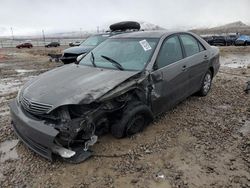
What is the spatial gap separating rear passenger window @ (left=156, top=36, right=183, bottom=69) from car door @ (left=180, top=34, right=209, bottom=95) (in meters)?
0.23

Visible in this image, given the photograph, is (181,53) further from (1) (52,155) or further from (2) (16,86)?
(2) (16,86)

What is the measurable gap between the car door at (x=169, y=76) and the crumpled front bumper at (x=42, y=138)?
1.49 m

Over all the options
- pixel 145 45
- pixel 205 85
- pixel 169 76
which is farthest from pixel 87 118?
pixel 205 85

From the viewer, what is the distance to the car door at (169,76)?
426 centimetres

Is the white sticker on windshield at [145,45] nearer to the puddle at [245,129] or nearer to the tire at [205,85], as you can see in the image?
the tire at [205,85]

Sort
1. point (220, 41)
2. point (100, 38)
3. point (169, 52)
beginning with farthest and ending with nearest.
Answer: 1. point (220, 41)
2. point (100, 38)
3. point (169, 52)

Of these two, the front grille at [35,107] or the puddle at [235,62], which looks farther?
the puddle at [235,62]

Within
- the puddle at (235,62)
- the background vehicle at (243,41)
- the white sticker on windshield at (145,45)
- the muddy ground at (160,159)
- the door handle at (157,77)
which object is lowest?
the background vehicle at (243,41)

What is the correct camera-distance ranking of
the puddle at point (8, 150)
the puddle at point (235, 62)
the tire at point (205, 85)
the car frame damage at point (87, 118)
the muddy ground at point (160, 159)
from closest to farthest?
the muddy ground at point (160, 159)
the car frame damage at point (87, 118)
the puddle at point (8, 150)
the tire at point (205, 85)
the puddle at point (235, 62)

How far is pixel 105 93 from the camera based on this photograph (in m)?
3.52

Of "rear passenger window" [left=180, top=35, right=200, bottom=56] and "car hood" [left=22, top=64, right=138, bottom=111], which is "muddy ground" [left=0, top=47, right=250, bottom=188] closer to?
"car hood" [left=22, top=64, right=138, bottom=111]

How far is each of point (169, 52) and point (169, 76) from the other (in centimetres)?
51

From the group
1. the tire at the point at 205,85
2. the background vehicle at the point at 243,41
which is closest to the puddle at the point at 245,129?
the tire at the point at 205,85

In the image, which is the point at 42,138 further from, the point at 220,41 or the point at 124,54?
the point at 220,41
